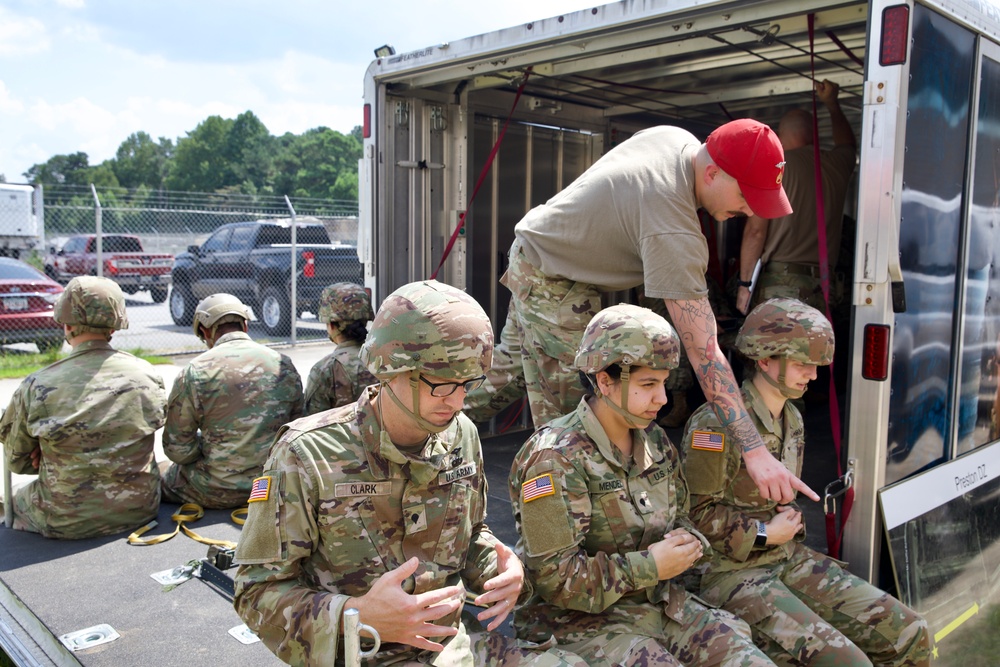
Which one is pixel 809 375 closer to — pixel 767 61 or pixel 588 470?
pixel 588 470

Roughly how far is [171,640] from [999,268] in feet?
11.7

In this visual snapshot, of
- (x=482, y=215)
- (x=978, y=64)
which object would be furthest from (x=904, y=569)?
(x=482, y=215)

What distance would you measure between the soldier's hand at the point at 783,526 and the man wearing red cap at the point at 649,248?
119 mm

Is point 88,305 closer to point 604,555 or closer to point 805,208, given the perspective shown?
point 604,555

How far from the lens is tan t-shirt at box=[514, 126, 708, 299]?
109 inches

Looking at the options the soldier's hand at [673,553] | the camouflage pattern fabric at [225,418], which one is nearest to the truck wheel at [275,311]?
the camouflage pattern fabric at [225,418]

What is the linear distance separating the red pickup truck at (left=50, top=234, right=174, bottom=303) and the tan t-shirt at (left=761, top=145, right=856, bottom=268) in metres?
12.9

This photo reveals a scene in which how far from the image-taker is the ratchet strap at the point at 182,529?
12.2 feet

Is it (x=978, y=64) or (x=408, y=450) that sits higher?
(x=978, y=64)

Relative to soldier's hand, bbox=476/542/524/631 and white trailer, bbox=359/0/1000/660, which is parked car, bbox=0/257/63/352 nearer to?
white trailer, bbox=359/0/1000/660

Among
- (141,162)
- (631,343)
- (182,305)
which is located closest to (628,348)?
(631,343)

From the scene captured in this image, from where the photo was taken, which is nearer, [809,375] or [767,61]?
[809,375]

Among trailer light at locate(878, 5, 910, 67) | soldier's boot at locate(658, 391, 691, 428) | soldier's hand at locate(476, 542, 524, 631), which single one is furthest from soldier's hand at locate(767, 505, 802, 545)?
soldier's boot at locate(658, 391, 691, 428)

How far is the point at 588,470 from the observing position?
7.68 feet
